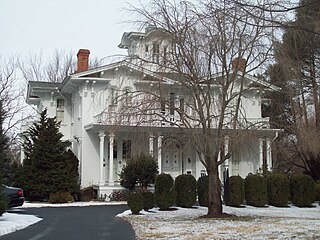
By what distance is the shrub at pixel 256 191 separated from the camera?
83.0ft

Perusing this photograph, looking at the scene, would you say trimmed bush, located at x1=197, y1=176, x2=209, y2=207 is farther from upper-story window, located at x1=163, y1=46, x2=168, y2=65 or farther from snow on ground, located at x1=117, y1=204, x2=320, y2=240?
upper-story window, located at x1=163, y1=46, x2=168, y2=65

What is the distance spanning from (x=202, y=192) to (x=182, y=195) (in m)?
1.57

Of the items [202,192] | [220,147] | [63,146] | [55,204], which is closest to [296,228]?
[220,147]

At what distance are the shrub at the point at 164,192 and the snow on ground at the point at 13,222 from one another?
19.0 ft

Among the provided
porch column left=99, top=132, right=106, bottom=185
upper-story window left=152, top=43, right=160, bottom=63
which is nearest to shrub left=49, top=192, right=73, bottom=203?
porch column left=99, top=132, right=106, bottom=185

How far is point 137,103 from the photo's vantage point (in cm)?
1892

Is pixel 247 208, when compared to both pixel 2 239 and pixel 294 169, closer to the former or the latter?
pixel 2 239

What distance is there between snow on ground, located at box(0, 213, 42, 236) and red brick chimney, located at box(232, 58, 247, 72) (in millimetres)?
9315

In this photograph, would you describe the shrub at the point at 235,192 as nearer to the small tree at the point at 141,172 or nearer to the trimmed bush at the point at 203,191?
the trimmed bush at the point at 203,191

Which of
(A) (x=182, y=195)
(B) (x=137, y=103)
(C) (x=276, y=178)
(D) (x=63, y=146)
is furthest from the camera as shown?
(D) (x=63, y=146)

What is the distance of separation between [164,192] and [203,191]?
268 cm

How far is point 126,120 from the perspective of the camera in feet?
62.5

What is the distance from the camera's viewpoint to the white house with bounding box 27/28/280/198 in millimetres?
19312

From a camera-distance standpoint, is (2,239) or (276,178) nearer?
(2,239)
